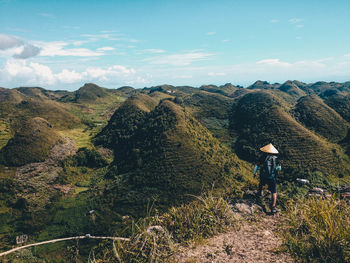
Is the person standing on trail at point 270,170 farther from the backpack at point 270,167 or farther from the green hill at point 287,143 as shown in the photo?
the green hill at point 287,143

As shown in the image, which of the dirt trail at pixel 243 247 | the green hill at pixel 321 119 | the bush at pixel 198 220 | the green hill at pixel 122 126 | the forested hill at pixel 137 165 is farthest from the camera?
the green hill at pixel 122 126

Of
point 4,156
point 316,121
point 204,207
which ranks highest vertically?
point 204,207

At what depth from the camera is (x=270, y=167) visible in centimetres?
1030

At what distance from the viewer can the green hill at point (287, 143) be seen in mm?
76562

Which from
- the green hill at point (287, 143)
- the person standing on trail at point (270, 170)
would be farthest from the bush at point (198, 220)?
the green hill at point (287, 143)

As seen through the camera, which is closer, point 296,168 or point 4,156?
point 296,168

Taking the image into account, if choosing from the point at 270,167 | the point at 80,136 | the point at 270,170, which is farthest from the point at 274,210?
the point at 80,136

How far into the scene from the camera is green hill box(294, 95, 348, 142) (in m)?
103

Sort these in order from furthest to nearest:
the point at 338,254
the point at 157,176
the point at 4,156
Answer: the point at 4,156 < the point at 157,176 < the point at 338,254

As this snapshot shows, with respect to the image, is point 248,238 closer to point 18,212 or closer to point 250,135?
point 18,212

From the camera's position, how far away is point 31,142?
3393 inches

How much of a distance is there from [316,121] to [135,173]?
325ft

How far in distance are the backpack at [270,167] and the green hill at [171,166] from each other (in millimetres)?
46581

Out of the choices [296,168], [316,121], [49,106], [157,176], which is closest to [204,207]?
[157,176]
